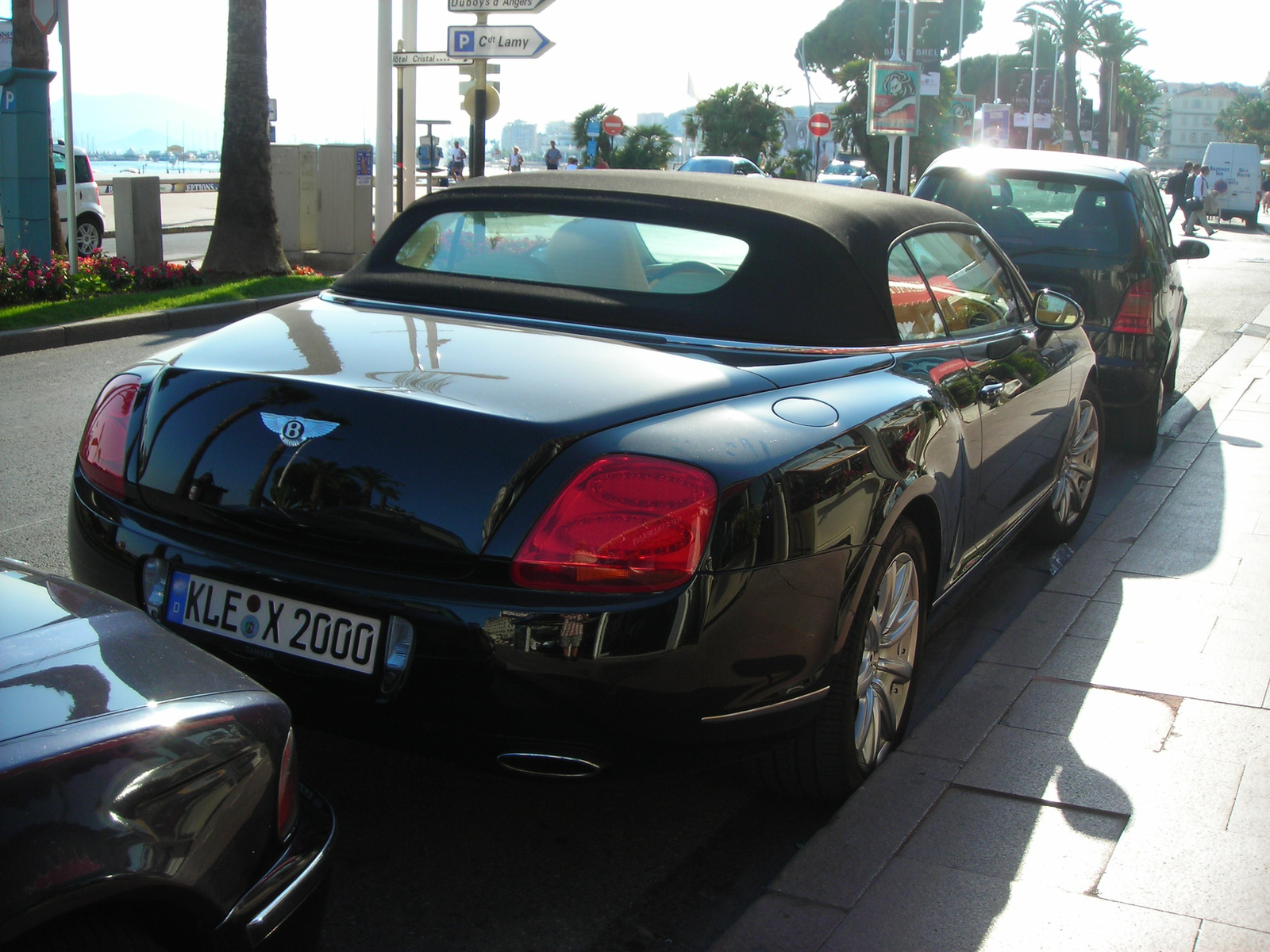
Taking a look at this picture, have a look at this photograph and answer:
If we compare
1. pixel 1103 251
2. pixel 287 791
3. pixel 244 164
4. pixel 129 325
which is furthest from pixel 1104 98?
pixel 287 791

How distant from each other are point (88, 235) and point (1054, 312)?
53.8ft

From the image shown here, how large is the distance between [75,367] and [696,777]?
756cm

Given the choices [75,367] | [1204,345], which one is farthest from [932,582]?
[1204,345]

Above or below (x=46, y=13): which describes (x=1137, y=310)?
below

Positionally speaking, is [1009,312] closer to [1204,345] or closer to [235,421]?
[235,421]

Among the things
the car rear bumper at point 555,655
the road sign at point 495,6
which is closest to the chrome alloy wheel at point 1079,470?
the car rear bumper at point 555,655

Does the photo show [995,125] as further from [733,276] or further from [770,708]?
[770,708]

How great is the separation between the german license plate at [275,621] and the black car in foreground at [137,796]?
0.44 meters

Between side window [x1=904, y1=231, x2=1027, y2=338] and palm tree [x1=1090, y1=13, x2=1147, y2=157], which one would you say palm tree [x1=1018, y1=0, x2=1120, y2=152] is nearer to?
palm tree [x1=1090, y1=13, x2=1147, y2=157]

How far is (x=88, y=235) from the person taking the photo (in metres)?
18.0

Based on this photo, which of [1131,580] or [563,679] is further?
[1131,580]

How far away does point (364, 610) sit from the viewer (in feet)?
8.16

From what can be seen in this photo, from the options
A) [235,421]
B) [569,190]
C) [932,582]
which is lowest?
[932,582]

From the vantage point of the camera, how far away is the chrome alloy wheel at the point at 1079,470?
5.43 metres
